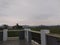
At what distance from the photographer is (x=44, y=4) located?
14.1m

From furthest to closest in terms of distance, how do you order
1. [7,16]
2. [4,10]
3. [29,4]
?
[7,16] < [4,10] < [29,4]

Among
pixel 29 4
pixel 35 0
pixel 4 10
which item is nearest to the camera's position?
pixel 35 0

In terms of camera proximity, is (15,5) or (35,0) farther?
(15,5)

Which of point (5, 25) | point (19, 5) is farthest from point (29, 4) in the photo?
point (5, 25)

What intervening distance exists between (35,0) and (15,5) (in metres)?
2.55

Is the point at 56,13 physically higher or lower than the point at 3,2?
lower

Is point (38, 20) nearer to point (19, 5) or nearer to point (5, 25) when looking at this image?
point (19, 5)

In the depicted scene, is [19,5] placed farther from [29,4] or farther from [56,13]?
[56,13]

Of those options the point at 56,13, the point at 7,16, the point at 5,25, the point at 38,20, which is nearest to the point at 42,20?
the point at 38,20

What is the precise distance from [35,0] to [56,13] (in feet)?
8.30

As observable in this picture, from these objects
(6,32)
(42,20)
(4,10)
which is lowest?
(6,32)

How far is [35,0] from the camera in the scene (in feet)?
45.4

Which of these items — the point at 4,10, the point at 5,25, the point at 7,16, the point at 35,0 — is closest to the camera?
the point at 35,0

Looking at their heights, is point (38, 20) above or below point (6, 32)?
above
